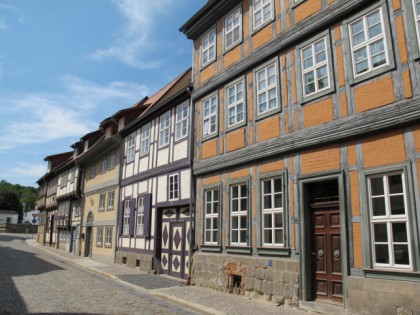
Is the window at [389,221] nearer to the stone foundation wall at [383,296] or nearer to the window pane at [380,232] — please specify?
the window pane at [380,232]

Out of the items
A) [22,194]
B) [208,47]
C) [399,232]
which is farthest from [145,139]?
[22,194]

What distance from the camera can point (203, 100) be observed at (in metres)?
14.4

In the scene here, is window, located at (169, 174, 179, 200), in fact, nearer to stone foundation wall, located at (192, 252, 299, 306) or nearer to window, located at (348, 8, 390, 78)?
stone foundation wall, located at (192, 252, 299, 306)

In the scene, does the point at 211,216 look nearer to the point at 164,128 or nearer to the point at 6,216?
the point at 164,128

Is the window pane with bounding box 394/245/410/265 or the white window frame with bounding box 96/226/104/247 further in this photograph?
the white window frame with bounding box 96/226/104/247

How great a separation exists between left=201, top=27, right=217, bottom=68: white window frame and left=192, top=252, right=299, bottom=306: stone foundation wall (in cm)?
694

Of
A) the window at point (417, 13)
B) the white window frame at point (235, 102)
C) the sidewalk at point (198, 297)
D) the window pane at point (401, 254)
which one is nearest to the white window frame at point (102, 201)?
the sidewalk at point (198, 297)

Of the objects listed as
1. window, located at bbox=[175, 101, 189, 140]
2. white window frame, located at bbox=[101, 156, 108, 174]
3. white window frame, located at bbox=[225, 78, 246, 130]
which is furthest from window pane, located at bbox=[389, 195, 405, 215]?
white window frame, located at bbox=[101, 156, 108, 174]

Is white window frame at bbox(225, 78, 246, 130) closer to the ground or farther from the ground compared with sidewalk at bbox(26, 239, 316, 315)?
farther from the ground

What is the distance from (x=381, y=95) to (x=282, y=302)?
5.35 meters

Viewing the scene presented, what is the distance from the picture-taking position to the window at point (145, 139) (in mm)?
19422

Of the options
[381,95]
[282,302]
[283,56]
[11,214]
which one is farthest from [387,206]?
[11,214]

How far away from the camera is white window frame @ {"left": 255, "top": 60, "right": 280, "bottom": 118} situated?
35.5 feet

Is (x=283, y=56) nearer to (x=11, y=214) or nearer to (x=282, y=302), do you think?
(x=282, y=302)
